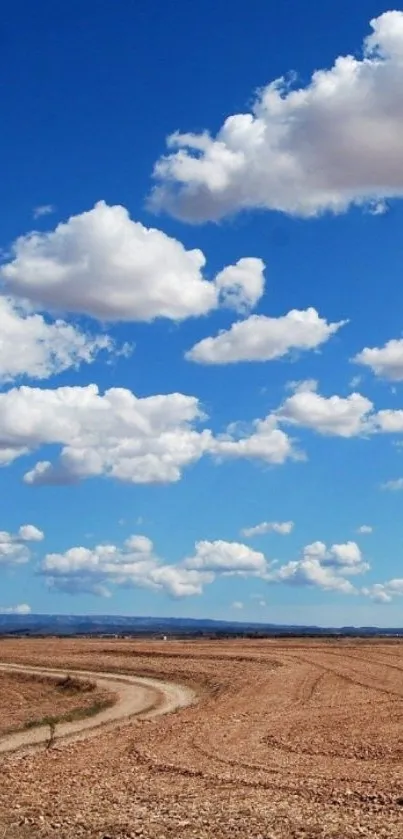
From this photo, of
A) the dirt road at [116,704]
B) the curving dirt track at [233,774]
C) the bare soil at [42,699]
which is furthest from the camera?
the bare soil at [42,699]

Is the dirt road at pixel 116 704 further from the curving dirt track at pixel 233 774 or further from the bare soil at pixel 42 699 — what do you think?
the curving dirt track at pixel 233 774

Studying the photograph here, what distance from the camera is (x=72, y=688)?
176 ft

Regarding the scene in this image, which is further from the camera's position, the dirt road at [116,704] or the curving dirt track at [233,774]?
the dirt road at [116,704]

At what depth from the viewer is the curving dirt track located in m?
17.3

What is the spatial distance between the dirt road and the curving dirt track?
3.99 feet

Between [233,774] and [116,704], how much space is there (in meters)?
21.6

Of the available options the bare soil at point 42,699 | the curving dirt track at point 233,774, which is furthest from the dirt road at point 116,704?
the curving dirt track at point 233,774

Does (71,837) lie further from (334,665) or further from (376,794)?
(334,665)

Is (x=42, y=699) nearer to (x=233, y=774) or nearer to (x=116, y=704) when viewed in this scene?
(x=116, y=704)

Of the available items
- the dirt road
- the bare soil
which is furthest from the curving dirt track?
the bare soil

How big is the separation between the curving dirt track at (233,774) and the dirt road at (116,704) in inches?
47.9

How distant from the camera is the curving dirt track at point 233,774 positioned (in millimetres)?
17297

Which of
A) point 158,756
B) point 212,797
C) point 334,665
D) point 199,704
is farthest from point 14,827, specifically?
point 334,665

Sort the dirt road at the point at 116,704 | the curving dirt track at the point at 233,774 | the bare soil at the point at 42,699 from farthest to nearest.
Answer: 1. the bare soil at the point at 42,699
2. the dirt road at the point at 116,704
3. the curving dirt track at the point at 233,774
